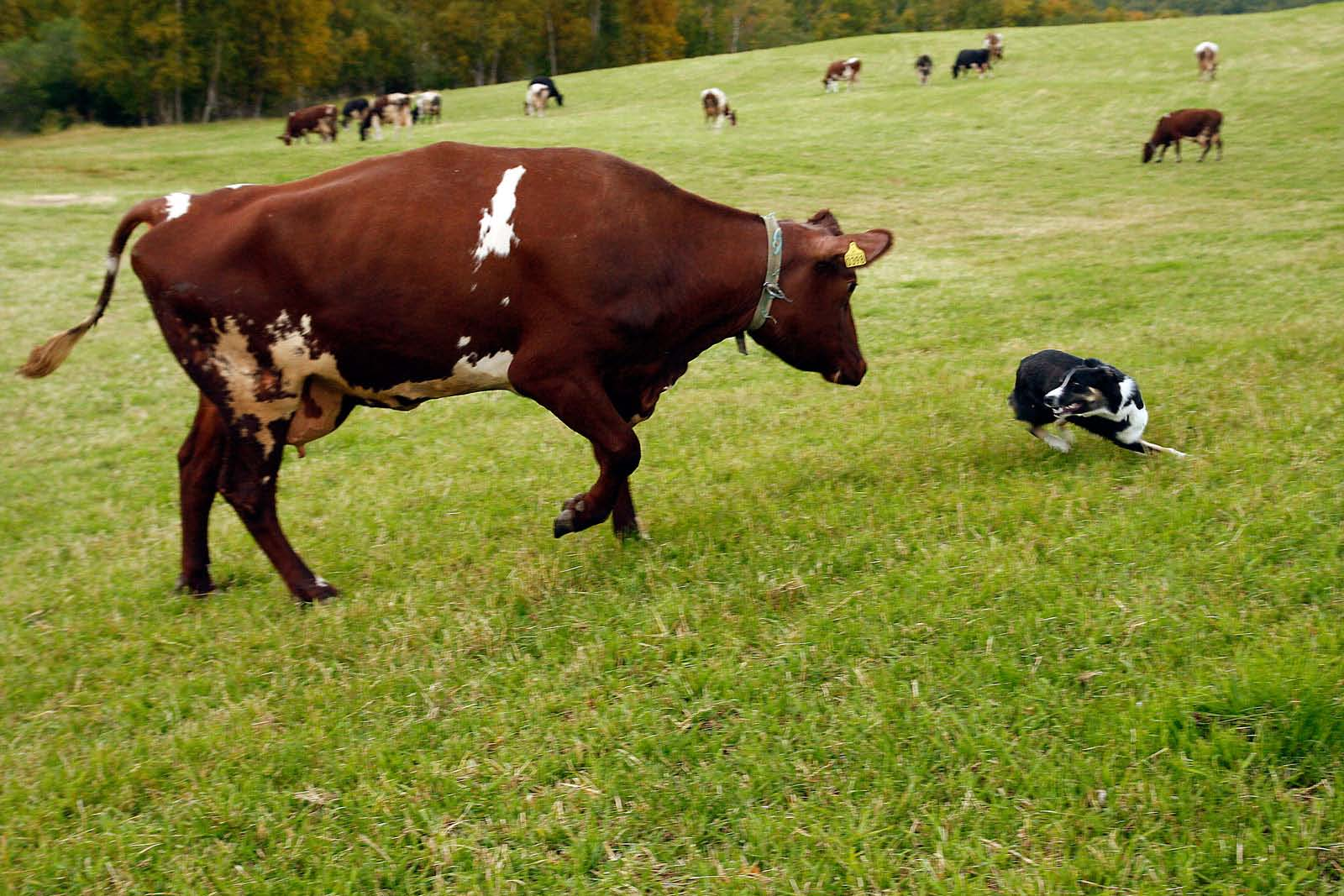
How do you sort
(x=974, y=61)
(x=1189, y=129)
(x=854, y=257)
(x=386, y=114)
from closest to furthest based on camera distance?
(x=854, y=257) → (x=1189, y=129) → (x=386, y=114) → (x=974, y=61)

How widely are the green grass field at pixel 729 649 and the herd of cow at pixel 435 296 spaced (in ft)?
2.54

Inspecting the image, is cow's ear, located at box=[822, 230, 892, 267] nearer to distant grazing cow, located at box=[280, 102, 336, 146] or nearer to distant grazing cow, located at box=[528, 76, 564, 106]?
distant grazing cow, located at box=[280, 102, 336, 146]

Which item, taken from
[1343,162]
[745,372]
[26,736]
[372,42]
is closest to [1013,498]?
[26,736]

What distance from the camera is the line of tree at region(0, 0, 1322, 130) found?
5516cm

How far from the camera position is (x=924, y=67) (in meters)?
43.5

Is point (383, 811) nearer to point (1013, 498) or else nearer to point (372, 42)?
point (1013, 498)

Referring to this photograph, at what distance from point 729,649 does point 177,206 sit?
12.3ft

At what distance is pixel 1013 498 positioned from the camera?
233 inches

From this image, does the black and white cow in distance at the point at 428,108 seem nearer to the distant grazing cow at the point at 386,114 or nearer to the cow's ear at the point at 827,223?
the distant grazing cow at the point at 386,114

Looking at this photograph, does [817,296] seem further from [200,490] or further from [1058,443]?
[200,490]

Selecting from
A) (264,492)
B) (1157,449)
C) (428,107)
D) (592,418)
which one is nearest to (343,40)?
(428,107)

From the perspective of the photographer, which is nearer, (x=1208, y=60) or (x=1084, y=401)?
(x=1084, y=401)

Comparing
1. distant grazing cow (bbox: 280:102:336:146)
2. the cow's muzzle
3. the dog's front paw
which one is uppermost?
distant grazing cow (bbox: 280:102:336:146)

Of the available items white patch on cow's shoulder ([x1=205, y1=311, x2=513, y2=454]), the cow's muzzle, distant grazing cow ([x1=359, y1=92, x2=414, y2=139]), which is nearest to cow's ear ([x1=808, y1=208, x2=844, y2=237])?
the cow's muzzle
